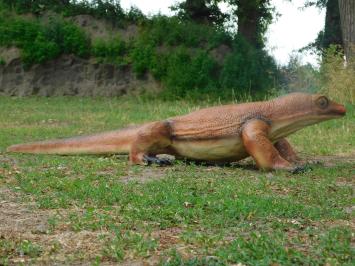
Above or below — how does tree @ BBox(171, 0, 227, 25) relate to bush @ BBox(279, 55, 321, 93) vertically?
above

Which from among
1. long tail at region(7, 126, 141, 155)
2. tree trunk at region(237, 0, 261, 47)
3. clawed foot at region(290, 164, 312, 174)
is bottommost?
clawed foot at region(290, 164, 312, 174)

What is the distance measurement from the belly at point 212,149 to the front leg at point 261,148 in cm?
20

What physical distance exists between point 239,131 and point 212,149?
1.41ft

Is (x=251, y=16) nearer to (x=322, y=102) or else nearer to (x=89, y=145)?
(x=89, y=145)

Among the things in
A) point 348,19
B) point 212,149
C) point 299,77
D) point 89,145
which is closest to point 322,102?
point 212,149

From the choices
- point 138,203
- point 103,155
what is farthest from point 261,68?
point 138,203

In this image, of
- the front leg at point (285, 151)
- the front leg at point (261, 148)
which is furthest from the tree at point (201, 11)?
the front leg at point (261, 148)

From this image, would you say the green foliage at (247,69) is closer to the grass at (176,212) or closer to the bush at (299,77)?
the bush at (299,77)

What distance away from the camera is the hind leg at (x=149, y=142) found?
937 cm

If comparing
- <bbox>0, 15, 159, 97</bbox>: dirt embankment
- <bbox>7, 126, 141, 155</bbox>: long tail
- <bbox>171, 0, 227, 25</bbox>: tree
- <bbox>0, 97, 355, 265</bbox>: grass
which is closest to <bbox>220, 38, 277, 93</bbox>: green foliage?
<bbox>0, 15, 159, 97</bbox>: dirt embankment

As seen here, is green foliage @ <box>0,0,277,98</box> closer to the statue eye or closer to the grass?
the grass

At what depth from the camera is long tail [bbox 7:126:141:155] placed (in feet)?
32.6

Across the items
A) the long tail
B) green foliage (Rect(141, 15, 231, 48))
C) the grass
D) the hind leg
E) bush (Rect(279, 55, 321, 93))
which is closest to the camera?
the grass

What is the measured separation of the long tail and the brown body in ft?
1.10
